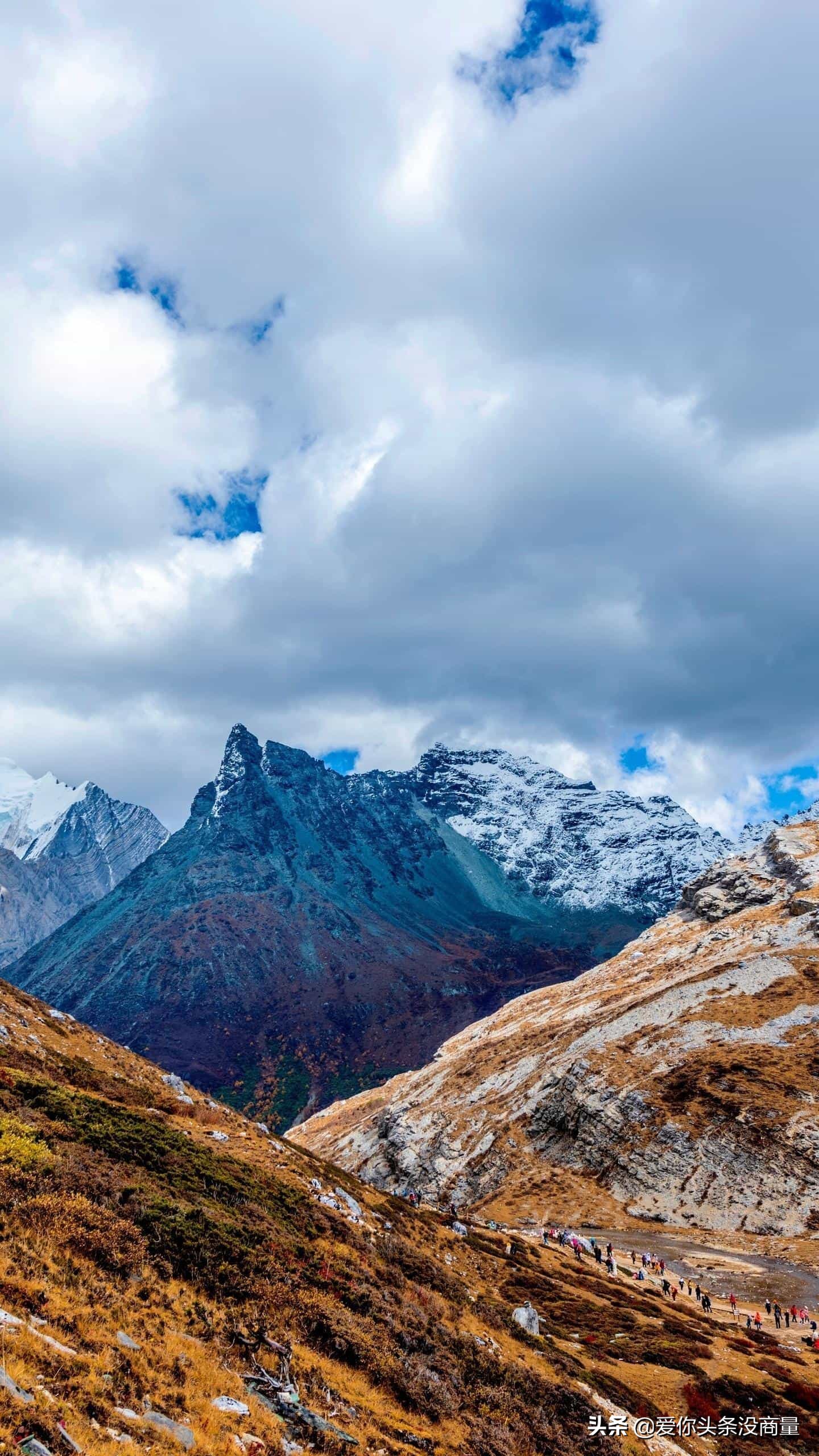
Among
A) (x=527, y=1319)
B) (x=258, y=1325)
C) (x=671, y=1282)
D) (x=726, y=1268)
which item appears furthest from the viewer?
(x=726, y=1268)

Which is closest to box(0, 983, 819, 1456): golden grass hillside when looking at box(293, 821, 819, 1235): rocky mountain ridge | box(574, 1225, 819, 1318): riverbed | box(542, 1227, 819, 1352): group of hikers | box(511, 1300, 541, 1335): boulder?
box(511, 1300, 541, 1335): boulder

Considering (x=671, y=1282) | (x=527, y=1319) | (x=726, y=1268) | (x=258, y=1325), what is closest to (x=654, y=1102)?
(x=726, y=1268)

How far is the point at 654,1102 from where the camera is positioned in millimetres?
84750

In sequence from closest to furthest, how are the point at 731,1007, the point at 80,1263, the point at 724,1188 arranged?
the point at 80,1263
the point at 724,1188
the point at 731,1007

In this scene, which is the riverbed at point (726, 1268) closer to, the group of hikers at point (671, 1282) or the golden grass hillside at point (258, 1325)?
the group of hikers at point (671, 1282)

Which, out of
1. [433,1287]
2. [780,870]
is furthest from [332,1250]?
[780,870]

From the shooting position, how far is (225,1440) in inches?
532

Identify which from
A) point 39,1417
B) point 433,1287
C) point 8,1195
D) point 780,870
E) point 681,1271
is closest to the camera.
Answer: point 39,1417

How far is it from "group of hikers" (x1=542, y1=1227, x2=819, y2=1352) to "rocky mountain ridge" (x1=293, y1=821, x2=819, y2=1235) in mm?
15216

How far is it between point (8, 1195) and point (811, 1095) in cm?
8093

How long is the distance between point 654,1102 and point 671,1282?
34.0m

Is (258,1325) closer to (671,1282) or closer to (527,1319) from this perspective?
(527,1319)

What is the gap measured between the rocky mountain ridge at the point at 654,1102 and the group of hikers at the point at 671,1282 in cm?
1522

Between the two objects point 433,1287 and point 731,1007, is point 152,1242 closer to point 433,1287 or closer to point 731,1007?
point 433,1287
